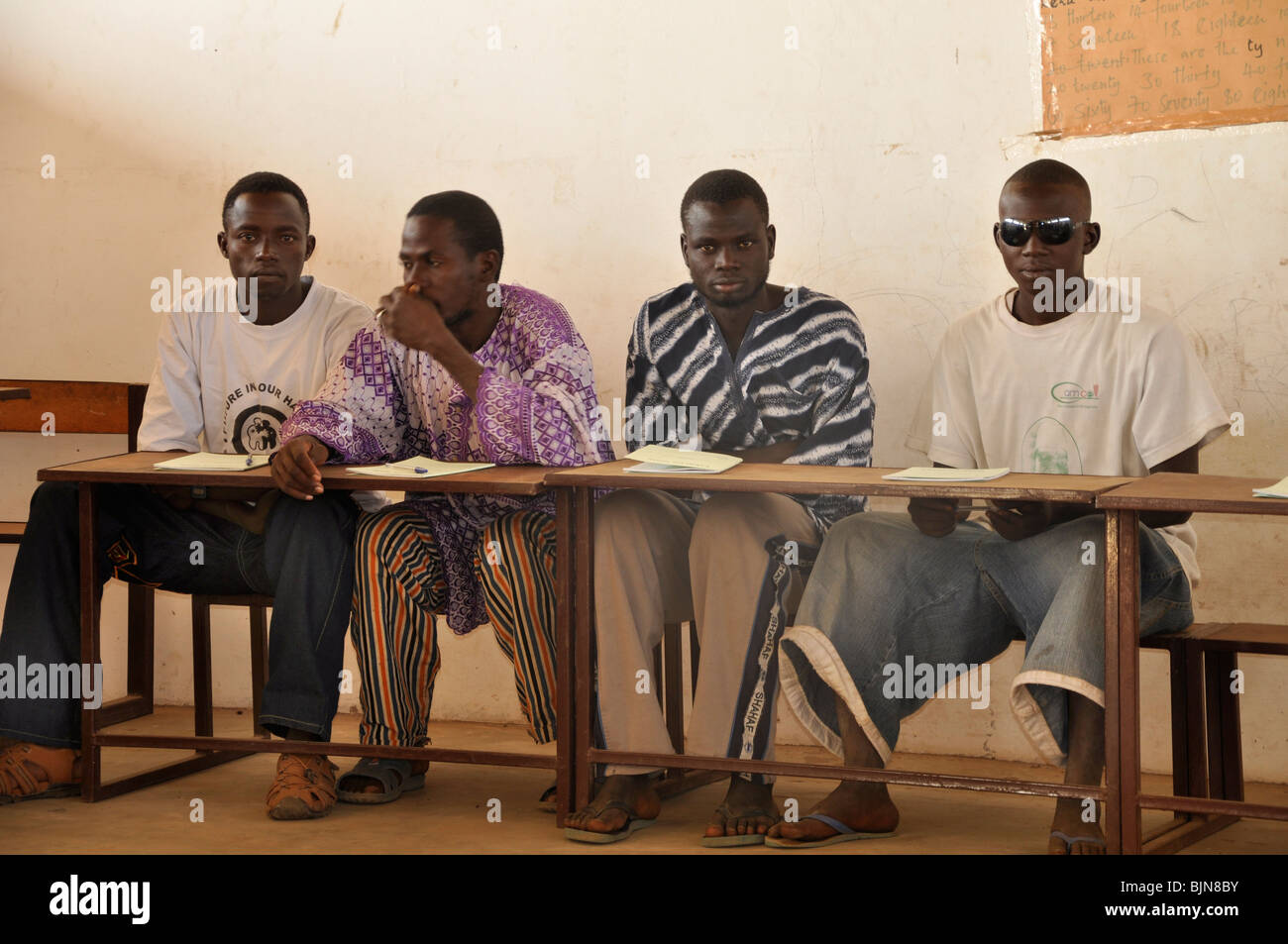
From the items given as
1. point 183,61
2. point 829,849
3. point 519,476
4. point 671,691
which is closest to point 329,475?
point 519,476

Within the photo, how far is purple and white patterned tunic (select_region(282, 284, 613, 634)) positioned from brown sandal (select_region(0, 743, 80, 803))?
0.96 m

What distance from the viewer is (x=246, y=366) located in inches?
151

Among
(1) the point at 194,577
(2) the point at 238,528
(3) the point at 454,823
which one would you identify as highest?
(2) the point at 238,528

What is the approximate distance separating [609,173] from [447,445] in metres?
1.14

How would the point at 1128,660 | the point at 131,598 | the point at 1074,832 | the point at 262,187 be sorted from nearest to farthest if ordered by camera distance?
the point at 1128,660, the point at 1074,832, the point at 262,187, the point at 131,598

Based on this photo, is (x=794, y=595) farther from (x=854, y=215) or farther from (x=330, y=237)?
(x=330, y=237)

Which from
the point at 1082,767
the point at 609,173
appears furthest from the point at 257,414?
the point at 1082,767

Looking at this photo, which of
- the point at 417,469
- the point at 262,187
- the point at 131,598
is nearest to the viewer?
the point at 417,469

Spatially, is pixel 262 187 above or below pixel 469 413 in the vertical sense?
above

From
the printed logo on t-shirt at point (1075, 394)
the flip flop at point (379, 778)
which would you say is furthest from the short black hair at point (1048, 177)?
the flip flop at point (379, 778)

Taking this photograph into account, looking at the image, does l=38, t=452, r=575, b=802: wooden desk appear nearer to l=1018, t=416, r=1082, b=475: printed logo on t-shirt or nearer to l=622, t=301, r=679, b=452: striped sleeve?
l=622, t=301, r=679, b=452: striped sleeve

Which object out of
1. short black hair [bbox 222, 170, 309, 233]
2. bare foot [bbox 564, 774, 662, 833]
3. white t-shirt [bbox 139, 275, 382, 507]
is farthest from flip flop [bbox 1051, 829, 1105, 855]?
short black hair [bbox 222, 170, 309, 233]

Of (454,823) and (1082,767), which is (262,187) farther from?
(1082,767)

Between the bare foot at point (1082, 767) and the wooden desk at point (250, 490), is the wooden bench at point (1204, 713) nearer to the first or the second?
the bare foot at point (1082, 767)
